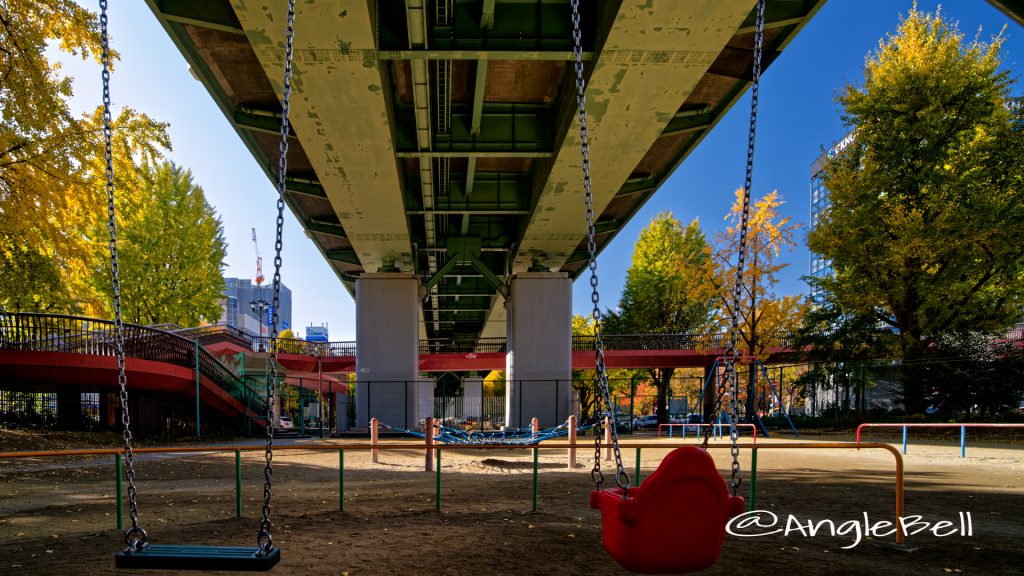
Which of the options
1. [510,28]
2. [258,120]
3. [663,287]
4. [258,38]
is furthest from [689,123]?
[663,287]

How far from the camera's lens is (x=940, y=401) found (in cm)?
2181

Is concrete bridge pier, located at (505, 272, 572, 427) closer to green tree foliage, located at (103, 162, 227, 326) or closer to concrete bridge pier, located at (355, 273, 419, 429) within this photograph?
concrete bridge pier, located at (355, 273, 419, 429)

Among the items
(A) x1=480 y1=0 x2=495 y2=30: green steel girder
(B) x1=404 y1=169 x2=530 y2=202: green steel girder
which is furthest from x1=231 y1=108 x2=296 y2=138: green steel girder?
(B) x1=404 y1=169 x2=530 y2=202: green steel girder

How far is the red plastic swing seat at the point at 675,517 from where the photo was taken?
11.9 ft

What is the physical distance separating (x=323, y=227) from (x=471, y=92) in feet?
31.3

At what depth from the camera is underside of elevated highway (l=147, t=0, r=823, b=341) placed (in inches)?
334

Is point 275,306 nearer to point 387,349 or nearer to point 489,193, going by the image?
point 489,193

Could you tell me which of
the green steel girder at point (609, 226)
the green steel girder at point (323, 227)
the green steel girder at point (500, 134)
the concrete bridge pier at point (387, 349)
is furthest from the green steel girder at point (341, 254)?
the green steel girder at point (500, 134)

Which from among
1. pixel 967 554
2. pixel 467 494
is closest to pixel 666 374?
pixel 467 494

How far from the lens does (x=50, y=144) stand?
12.1m

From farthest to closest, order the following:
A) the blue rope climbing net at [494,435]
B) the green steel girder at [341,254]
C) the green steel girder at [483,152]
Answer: the green steel girder at [341,254]
the blue rope climbing net at [494,435]
the green steel girder at [483,152]

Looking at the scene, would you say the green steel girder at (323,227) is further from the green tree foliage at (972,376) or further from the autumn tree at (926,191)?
the green tree foliage at (972,376)

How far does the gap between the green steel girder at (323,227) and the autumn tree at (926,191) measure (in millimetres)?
18630

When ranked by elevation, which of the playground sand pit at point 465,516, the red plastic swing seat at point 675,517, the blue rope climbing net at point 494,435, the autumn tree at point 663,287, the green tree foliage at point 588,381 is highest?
the autumn tree at point 663,287
